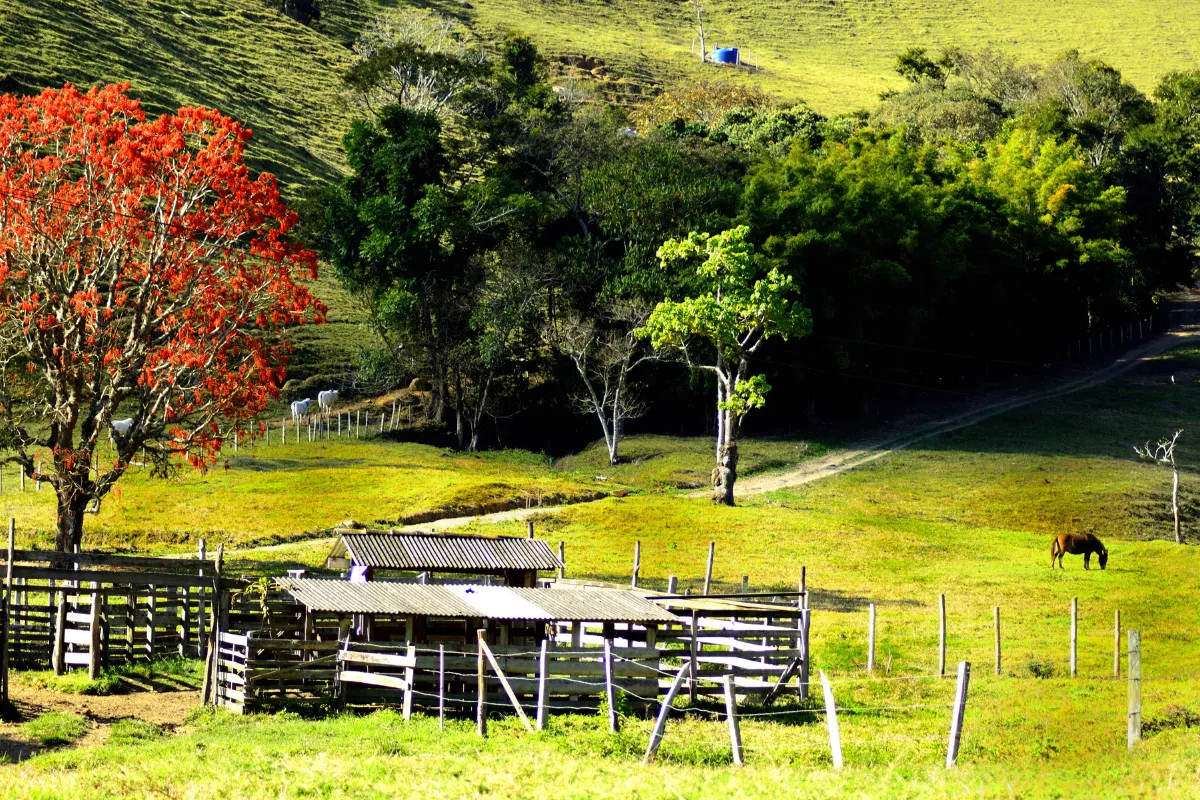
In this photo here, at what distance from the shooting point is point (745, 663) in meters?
31.4

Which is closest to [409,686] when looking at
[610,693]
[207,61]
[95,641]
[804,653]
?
[610,693]

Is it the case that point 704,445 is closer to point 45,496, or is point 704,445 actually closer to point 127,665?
point 45,496

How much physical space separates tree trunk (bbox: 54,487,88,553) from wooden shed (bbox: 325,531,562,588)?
9570mm

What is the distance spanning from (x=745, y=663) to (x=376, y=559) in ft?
32.0

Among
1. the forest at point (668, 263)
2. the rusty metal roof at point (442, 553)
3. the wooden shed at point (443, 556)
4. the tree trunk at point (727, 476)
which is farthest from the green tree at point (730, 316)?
the wooden shed at point (443, 556)

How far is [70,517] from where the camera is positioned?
137 ft

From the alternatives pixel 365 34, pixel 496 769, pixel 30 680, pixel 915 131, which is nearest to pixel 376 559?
pixel 30 680

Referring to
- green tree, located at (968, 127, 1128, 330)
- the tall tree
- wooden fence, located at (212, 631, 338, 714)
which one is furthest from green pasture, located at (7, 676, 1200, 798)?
green tree, located at (968, 127, 1128, 330)

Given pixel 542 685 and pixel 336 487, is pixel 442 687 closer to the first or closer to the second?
pixel 542 685

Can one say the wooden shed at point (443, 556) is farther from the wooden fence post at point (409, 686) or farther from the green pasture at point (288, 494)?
the green pasture at point (288, 494)

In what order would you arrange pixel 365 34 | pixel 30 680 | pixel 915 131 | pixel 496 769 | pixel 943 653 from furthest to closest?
pixel 365 34 < pixel 915 131 < pixel 943 653 < pixel 30 680 < pixel 496 769

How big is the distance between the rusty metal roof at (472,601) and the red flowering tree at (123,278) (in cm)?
1394

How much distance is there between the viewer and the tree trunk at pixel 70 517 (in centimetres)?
4131

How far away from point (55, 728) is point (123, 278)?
2247 centimetres
